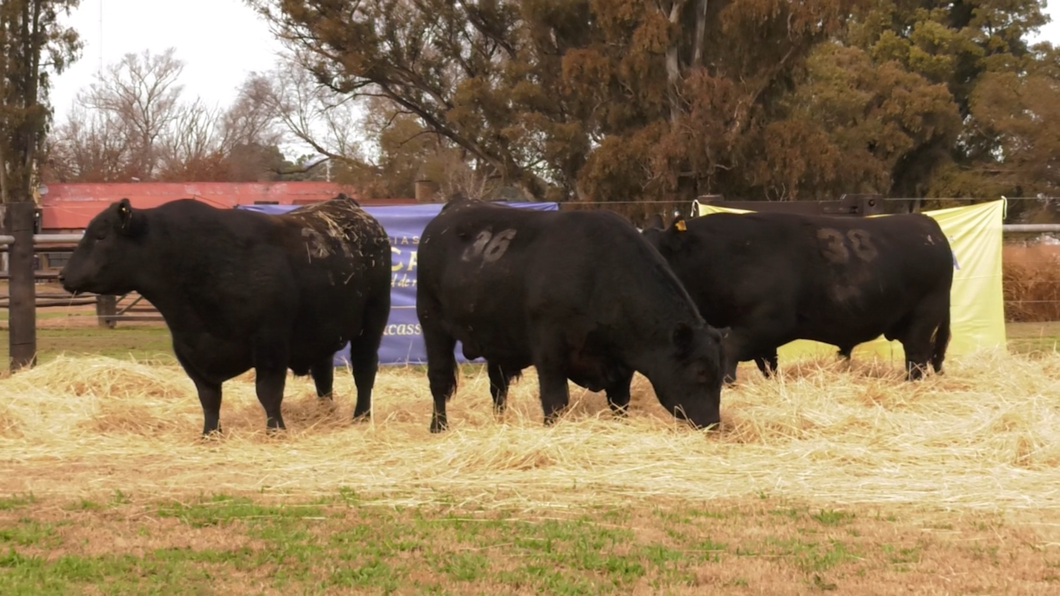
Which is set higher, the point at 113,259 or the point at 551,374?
the point at 113,259

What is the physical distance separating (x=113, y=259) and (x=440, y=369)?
2.27 meters

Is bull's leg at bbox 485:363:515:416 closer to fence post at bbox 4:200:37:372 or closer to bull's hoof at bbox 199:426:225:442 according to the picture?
bull's hoof at bbox 199:426:225:442

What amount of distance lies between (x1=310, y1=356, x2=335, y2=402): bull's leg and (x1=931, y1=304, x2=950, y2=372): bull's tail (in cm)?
487

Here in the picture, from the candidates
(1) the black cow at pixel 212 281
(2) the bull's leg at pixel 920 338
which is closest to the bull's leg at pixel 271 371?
(1) the black cow at pixel 212 281

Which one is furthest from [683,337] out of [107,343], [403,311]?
[107,343]

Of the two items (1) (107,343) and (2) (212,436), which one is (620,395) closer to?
(2) (212,436)

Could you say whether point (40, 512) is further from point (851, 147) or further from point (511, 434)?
point (851, 147)

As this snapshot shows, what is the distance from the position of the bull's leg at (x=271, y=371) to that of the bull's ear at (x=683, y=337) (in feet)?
8.54

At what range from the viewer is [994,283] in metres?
12.2

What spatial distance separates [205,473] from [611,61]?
22969 millimetres

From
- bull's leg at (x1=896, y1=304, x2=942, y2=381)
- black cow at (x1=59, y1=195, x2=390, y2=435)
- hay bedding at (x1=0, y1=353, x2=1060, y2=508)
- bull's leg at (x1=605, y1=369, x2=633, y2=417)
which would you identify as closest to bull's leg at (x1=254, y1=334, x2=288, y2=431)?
black cow at (x1=59, y1=195, x2=390, y2=435)

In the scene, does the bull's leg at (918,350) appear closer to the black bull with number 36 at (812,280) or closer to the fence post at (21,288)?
the black bull with number 36 at (812,280)

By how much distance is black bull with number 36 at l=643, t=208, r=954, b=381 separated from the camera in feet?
31.2

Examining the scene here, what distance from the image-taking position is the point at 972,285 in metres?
12.2
